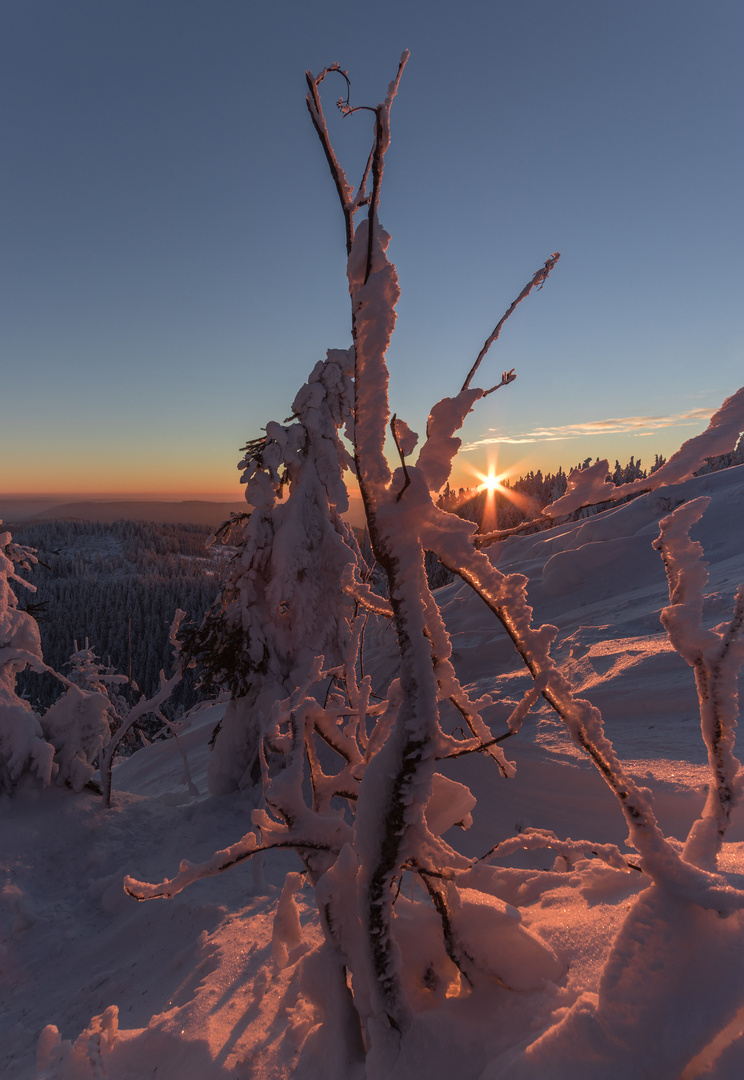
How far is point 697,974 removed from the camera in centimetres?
140

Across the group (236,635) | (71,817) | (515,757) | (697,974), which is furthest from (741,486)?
(71,817)

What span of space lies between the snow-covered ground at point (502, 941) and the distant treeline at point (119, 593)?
523cm

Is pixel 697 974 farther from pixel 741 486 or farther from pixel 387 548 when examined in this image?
pixel 741 486

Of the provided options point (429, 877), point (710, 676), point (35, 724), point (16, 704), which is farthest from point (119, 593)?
point (710, 676)

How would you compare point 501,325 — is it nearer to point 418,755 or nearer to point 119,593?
point 418,755

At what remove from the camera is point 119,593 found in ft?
331

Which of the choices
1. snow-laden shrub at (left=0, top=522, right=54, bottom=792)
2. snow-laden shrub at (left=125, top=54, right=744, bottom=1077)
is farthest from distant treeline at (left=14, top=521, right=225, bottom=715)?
snow-laden shrub at (left=125, top=54, right=744, bottom=1077)

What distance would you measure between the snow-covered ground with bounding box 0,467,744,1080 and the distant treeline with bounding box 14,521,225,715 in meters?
5.23

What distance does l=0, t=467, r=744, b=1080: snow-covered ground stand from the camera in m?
1.45

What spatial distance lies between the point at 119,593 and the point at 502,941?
112m

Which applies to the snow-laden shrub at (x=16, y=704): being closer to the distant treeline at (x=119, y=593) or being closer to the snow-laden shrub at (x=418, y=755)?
the distant treeline at (x=119, y=593)

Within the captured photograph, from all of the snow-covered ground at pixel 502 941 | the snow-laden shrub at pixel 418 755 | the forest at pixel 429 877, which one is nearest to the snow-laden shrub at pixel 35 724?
the snow-covered ground at pixel 502 941

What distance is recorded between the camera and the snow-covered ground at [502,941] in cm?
145

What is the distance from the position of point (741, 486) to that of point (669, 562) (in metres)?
13.8
